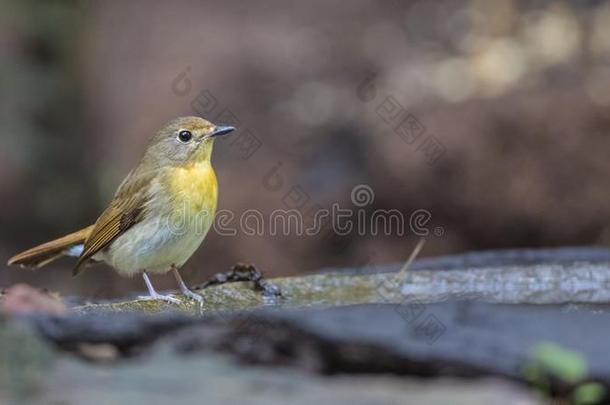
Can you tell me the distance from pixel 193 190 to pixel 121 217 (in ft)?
1.48

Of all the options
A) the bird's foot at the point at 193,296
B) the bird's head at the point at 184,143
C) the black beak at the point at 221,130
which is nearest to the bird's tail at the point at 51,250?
the bird's head at the point at 184,143

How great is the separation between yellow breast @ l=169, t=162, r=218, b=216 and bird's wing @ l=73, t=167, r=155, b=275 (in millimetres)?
171

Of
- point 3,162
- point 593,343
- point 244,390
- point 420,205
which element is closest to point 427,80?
point 420,205

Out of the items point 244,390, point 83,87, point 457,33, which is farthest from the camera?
point 457,33

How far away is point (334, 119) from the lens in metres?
12.0

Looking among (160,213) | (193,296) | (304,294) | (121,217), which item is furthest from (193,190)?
(304,294)

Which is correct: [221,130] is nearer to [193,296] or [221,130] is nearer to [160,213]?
[160,213]

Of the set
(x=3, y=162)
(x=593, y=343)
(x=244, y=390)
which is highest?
(x=3, y=162)

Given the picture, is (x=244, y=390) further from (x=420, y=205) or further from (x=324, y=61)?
(x=324, y=61)

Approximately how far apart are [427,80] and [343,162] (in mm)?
2489

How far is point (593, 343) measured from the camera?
11.9 ft

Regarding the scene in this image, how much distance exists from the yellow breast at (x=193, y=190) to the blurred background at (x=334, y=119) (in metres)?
3.90

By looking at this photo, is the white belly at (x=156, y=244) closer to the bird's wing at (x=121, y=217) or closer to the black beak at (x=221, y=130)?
the bird's wing at (x=121, y=217)

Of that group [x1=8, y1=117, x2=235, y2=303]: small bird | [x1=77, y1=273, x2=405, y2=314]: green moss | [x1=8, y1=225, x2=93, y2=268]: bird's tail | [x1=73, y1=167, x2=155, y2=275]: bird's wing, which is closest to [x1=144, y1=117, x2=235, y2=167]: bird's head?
[x1=8, y1=117, x2=235, y2=303]: small bird
